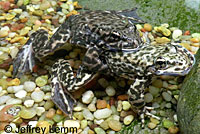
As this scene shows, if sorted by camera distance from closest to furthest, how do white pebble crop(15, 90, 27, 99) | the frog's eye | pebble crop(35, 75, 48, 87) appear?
the frog's eye
white pebble crop(15, 90, 27, 99)
pebble crop(35, 75, 48, 87)

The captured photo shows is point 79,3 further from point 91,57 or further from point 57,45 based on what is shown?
point 91,57

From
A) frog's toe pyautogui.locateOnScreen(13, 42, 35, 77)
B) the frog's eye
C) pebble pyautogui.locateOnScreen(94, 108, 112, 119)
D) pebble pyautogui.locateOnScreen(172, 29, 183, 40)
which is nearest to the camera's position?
the frog's eye

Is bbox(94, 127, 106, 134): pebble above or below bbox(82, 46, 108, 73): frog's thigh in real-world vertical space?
below

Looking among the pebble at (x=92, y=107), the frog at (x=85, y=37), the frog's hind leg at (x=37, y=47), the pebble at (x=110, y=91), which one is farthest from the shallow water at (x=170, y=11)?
the pebble at (x=92, y=107)

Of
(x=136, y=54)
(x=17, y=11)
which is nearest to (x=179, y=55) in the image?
(x=136, y=54)

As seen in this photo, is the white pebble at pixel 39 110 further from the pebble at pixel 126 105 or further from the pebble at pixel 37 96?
the pebble at pixel 126 105

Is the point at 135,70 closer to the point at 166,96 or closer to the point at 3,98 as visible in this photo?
the point at 166,96

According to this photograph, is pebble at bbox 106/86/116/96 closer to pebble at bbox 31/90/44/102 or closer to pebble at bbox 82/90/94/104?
pebble at bbox 82/90/94/104

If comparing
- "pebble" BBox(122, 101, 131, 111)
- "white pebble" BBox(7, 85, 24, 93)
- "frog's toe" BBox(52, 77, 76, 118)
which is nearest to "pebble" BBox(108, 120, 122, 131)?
"pebble" BBox(122, 101, 131, 111)
